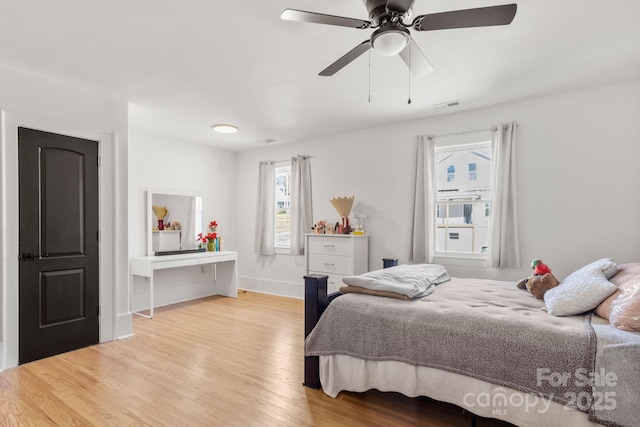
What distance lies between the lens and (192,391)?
248 cm

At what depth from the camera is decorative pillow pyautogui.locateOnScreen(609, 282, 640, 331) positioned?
1.63m

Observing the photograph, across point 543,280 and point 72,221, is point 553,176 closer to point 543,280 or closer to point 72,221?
point 543,280

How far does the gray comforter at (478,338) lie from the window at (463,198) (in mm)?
1570

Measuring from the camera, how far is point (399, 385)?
2064mm

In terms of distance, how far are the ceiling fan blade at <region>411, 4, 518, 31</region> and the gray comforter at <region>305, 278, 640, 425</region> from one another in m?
1.57

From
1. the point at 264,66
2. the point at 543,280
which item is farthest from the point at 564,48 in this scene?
the point at 264,66

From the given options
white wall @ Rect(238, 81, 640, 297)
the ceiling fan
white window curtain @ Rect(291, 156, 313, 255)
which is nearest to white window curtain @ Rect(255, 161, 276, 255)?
white window curtain @ Rect(291, 156, 313, 255)

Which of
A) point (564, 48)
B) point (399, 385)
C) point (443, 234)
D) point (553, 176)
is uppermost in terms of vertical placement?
point (564, 48)

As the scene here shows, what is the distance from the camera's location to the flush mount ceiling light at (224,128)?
4628mm

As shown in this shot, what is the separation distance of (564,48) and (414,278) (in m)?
2.08

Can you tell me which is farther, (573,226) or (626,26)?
(573,226)

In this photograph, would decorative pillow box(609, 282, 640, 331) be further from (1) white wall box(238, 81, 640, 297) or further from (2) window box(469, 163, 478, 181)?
(2) window box(469, 163, 478, 181)

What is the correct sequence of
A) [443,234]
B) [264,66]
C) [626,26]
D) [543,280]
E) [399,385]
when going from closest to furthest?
1. [399,385]
2. [626,26]
3. [543,280]
4. [264,66]
5. [443,234]

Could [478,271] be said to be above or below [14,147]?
below
